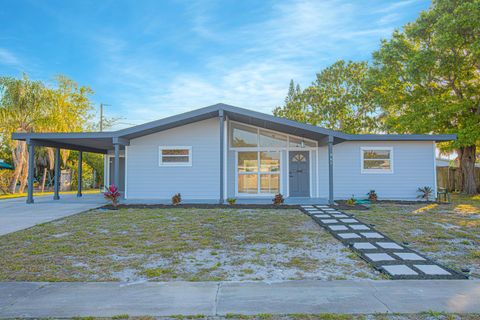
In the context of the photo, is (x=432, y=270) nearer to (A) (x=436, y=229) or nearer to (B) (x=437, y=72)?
(A) (x=436, y=229)

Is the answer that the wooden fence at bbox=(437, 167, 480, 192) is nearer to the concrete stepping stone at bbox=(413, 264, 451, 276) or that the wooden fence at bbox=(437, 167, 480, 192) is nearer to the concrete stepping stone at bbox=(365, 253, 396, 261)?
the concrete stepping stone at bbox=(365, 253, 396, 261)

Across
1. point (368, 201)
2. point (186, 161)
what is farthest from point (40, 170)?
point (368, 201)

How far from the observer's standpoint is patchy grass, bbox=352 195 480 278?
430 cm

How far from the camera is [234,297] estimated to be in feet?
9.62

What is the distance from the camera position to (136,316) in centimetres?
257

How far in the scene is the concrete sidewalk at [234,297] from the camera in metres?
2.67

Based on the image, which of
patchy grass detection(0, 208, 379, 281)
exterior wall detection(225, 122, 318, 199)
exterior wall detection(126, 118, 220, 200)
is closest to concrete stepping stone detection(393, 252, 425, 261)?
patchy grass detection(0, 208, 379, 281)

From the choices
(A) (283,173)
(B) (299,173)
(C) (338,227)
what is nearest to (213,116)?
(A) (283,173)

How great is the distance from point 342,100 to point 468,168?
34.9 feet

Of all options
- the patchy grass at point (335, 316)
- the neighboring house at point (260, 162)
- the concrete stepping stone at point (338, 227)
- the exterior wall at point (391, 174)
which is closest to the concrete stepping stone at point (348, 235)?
the concrete stepping stone at point (338, 227)

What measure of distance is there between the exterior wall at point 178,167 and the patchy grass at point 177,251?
4093mm

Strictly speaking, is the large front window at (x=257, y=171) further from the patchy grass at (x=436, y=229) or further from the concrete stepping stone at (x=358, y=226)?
the concrete stepping stone at (x=358, y=226)

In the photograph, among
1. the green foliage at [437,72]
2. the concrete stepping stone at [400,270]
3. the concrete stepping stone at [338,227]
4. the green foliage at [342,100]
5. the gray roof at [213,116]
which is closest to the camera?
the concrete stepping stone at [400,270]

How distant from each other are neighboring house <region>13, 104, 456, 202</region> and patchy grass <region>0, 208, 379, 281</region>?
4200 mm
